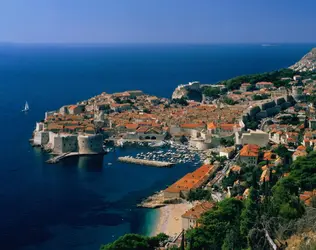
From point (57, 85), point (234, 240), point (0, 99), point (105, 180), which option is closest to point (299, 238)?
point (234, 240)

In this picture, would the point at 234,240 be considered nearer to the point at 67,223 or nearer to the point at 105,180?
the point at 67,223

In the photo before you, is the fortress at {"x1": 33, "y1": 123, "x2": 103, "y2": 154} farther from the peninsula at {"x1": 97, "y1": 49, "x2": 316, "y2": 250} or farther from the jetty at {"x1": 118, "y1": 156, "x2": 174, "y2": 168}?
the peninsula at {"x1": 97, "y1": 49, "x2": 316, "y2": 250}

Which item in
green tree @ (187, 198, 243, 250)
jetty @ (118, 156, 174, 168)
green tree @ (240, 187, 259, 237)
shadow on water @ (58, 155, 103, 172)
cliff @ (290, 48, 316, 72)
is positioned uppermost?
cliff @ (290, 48, 316, 72)

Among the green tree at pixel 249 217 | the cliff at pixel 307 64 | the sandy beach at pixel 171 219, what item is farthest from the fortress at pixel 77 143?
the cliff at pixel 307 64

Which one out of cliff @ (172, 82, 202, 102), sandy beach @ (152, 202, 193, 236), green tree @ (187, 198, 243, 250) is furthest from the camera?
cliff @ (172, 82, 202, 102)

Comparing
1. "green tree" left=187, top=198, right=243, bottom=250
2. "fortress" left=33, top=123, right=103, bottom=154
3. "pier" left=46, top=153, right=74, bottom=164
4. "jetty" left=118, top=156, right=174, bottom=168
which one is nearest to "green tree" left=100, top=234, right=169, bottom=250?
"green tree" left=187, top=198, right=243, bottom=250

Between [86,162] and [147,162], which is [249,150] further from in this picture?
[86,162]

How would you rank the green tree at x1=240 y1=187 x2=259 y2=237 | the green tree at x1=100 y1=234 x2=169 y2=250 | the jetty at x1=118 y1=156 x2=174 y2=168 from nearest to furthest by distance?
the green tree at x1=240 y1=187 x2=259 y2=237 → the green tree at x1=100 y1=234 x2=169 y2=250 → the jetty at x1=118 y1=156 x2=174 y2=168

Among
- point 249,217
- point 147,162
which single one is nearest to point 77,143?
point 147,162

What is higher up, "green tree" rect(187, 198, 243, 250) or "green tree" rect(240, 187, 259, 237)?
"green tree" rect(240, 187, 259, 237)
